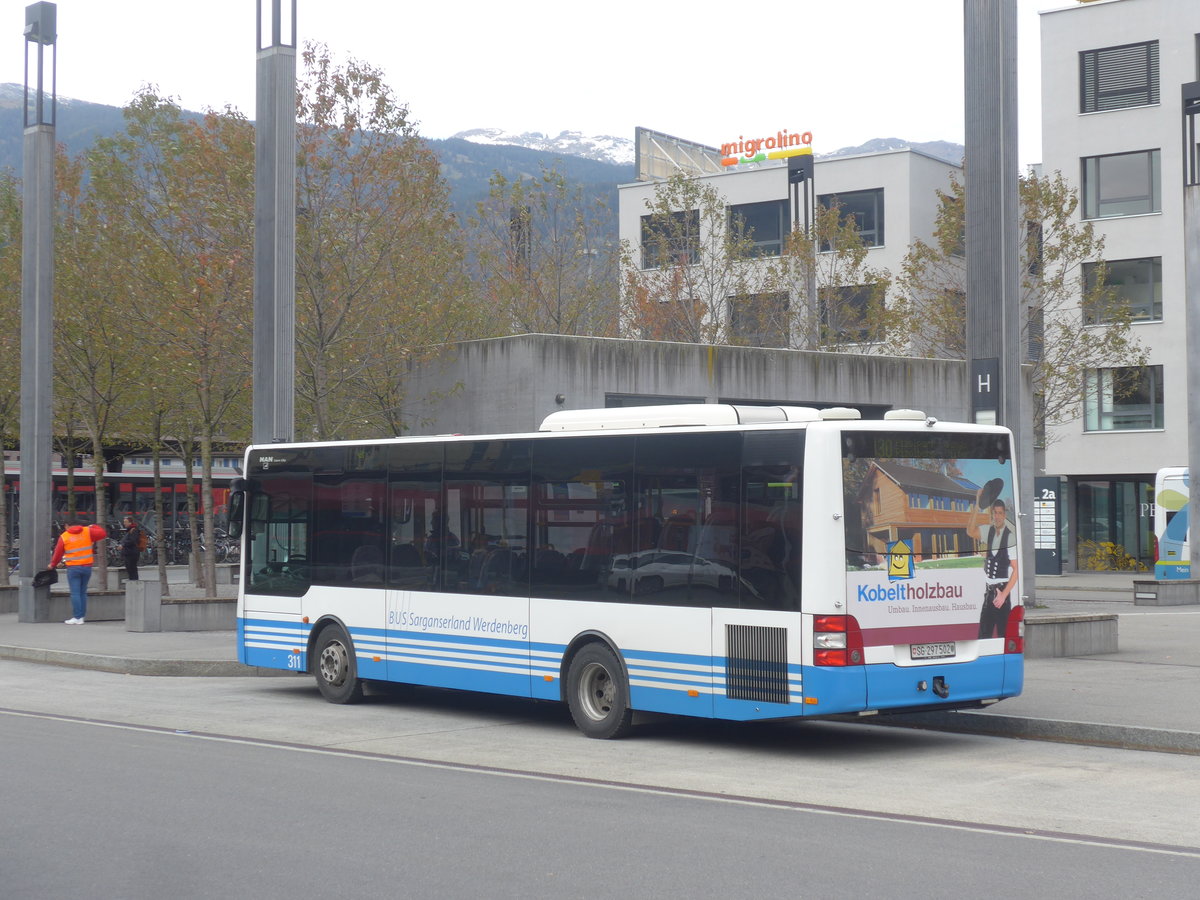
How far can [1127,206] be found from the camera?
48469mm

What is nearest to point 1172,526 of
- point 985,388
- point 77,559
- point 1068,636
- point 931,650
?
point 1068,636

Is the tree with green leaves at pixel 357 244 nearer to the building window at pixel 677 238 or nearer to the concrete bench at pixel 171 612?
the concrete bench at pixel 171 612

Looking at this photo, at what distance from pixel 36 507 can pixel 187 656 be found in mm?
7606

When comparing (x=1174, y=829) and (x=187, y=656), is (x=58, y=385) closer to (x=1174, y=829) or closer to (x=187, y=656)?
(x=187, y=656)

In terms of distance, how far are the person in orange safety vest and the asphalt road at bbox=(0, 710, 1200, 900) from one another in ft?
48.1

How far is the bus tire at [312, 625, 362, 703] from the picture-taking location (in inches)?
599

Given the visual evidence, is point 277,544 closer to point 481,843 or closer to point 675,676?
point 675,676

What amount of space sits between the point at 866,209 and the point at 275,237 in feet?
146

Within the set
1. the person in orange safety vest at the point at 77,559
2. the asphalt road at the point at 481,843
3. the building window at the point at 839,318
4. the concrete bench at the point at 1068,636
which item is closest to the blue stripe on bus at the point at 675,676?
the asphalt road at the point at 481,843

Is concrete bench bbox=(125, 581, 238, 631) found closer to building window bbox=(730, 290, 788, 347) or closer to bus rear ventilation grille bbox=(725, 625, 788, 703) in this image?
bus rear ventilation grille bbox=(725, 625, 788, 703)

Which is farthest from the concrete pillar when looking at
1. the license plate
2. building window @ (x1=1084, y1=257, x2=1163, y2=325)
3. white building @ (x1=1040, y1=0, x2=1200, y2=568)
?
building window @ (x1=1084, y1=257, x2=1163, y2=325)

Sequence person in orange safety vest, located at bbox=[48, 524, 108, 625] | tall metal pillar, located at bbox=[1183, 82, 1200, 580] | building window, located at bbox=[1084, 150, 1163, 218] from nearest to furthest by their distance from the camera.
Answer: person in orange safety vest, located at bbox=[48, 524, 108, 625] < tall metal pillar, located at bbox=[1183, 82, 1200, 580] < building window, located at bbox=[1084, 150, 1163, 218]

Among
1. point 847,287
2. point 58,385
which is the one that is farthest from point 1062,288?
point 58,385

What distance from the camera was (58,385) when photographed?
1210 inches
